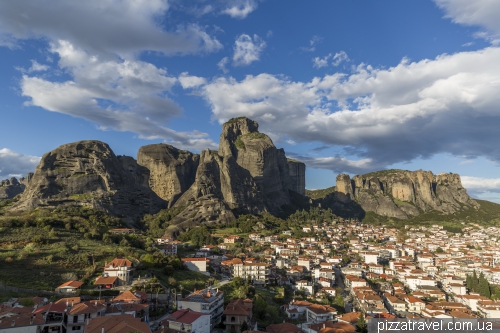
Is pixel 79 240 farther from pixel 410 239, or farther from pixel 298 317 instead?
pixel 410 239

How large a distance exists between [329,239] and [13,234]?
2855 inches

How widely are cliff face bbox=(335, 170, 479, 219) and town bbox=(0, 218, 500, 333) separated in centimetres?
5714

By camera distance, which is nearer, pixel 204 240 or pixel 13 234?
pixel 13 234

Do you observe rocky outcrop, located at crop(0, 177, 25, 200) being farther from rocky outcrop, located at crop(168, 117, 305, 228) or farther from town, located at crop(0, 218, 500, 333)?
town, located at crop(0, 218, 500, 333)

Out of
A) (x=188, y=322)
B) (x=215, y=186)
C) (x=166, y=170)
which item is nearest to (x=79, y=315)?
(x=188, y=322)

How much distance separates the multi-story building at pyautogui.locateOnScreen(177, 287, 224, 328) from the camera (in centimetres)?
3042

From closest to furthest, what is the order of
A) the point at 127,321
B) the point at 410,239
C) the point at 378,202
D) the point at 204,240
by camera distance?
1. the point at 127,321
2. the point at 204,240
3. the point at 410,239
4. the point at 378,202

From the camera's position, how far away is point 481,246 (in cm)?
9188

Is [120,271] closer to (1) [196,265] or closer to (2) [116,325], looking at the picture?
(1) [196,265]

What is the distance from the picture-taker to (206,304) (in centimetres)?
3048

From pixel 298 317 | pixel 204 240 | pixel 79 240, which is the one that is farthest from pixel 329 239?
pixel 79 240

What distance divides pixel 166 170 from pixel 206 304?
93652 millimetres

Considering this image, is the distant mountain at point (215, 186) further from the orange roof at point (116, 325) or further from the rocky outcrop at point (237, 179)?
the orange roof at point (116, 325)

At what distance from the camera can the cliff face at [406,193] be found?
160 m
